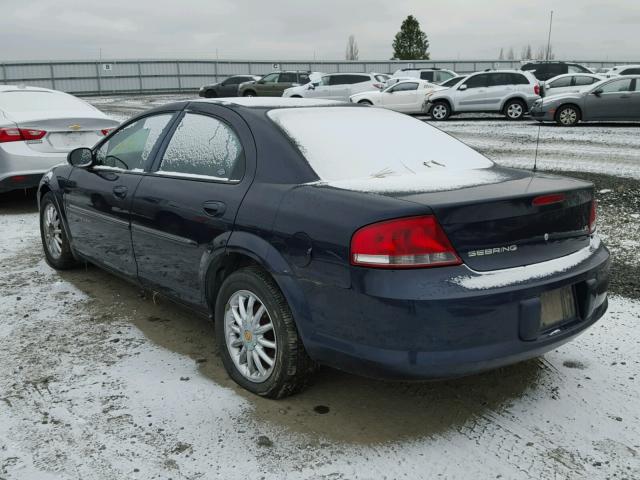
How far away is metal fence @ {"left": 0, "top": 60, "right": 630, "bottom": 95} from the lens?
36094 millimetres

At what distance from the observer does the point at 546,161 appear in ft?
34.7

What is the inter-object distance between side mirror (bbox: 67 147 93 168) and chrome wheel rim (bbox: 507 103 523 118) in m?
17.0

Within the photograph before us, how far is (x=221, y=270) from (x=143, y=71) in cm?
3851

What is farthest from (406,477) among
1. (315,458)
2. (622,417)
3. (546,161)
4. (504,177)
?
(546,161)

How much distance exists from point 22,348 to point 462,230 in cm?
280

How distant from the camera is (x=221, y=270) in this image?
3.46 meters

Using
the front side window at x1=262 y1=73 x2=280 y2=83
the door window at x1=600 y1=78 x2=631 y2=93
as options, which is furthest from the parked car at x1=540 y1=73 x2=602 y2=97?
the front side window at x1=262 y1=73 x2=280 y2=83

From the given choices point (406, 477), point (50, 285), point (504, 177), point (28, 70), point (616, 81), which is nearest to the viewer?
point (406, 477)

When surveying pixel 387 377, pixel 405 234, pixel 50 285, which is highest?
pixel 405 234

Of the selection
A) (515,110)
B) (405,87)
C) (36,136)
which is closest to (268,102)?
(36,136)

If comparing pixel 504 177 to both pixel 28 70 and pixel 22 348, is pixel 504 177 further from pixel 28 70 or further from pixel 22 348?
pixel 28 70

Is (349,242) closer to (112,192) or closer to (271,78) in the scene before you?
(112,192)

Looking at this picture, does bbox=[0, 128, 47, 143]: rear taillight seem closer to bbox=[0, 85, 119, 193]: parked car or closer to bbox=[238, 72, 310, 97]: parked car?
bbox=[0, 85, 119, 193]: parked car

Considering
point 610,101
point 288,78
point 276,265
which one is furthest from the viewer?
point 288,78
